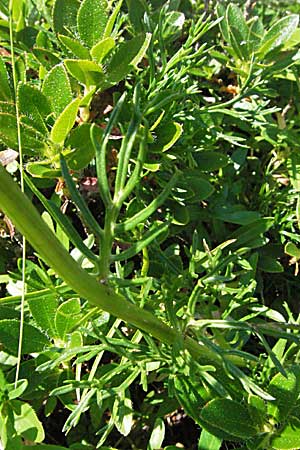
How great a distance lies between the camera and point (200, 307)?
95 cm

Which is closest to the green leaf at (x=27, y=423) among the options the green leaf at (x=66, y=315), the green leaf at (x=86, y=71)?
the green leaf at (x=66, y=315)

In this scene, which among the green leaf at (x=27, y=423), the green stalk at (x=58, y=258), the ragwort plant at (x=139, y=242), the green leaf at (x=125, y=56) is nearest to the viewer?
the green stalk at (x=58, y=258)

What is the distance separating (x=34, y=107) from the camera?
2.73ft

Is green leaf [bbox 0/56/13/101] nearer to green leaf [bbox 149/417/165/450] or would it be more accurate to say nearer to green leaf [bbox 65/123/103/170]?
green leaf [bbox 65/123/103/170]

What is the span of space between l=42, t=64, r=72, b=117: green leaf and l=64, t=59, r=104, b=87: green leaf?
2 centimetres

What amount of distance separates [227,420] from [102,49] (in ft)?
1.71

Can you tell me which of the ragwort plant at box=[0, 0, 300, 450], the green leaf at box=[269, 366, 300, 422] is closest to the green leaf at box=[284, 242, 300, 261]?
the ragwort plant at box=[0, 0, 300, 450]

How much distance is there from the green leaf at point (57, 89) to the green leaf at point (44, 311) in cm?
26

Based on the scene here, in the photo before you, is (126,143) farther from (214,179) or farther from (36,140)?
(214,179)

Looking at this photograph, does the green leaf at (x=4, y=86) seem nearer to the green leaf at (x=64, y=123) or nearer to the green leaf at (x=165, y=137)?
the green leaf at (x=64, y=123)

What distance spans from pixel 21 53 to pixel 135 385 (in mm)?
598

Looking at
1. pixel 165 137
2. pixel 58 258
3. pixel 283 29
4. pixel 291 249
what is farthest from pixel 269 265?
pixel 58 258

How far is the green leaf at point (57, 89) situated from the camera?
0.83 metres

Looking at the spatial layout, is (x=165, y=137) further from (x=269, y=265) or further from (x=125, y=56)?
(x=269, y=265)
